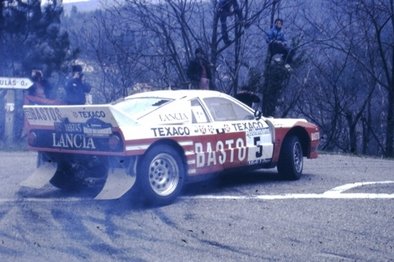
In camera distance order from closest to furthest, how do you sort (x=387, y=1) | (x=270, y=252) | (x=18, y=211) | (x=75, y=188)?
(x=270, y=252) → (x=18, y=211) → (x=75, y=188) → (x=387, y=1)

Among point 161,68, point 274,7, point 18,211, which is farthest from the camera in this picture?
point 161,68

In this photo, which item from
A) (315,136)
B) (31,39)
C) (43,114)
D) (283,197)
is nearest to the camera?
(43,114)

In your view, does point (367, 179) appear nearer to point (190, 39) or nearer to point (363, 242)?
point (363, 242)

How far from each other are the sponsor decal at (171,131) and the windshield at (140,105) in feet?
1.34

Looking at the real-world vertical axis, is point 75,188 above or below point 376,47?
below

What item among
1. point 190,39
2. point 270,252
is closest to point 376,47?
point 190,39

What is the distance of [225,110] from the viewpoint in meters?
9.25

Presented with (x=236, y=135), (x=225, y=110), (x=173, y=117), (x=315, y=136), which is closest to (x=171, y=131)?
(x=173, y=117)

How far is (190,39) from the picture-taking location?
20281 mm

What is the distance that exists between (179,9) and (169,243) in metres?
13.8

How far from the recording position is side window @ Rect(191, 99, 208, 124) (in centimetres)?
866

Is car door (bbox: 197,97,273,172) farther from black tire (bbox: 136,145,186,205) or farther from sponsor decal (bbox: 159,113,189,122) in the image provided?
black tire (bbox: 136,145,186,205)

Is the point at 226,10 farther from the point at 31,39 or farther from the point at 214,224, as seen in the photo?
the point at 31,39

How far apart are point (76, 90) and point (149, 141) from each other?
20.6ft
